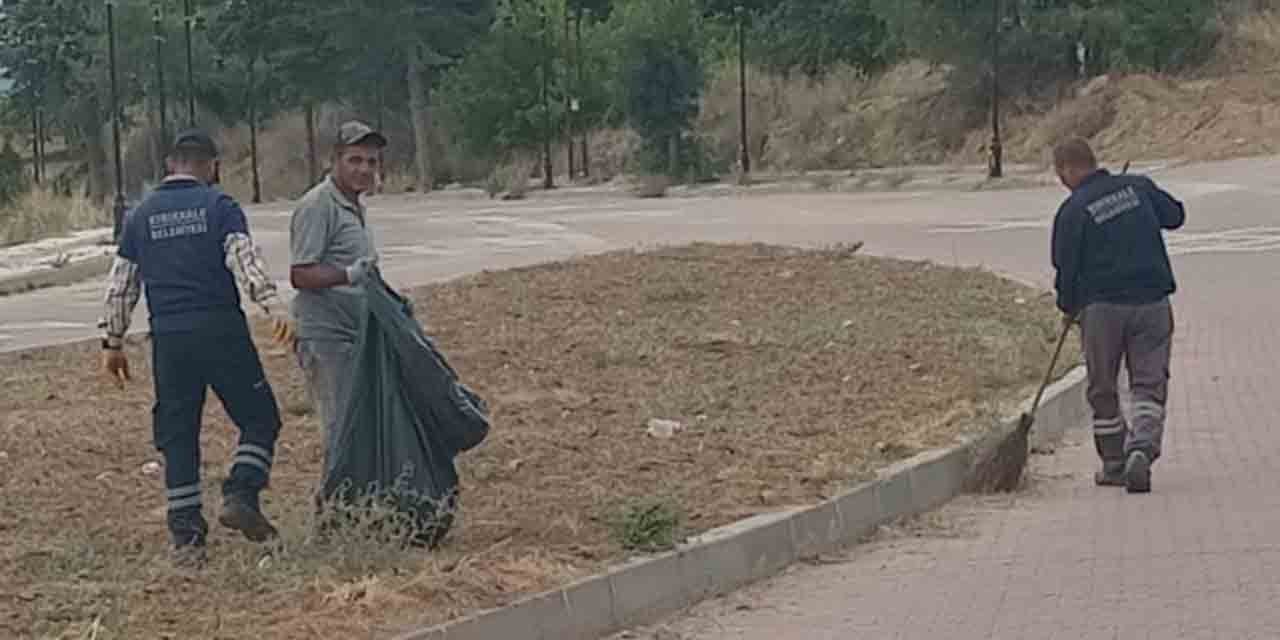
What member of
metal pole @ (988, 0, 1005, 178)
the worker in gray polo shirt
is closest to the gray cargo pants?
the worker in gray polo shirt

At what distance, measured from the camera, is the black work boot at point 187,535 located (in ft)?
27.0

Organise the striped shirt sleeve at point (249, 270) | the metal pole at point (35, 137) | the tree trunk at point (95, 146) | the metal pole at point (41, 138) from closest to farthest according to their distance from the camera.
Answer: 1. the striped shirt sleeve at point (249, 270)
2. the metal pole at point (35, 137)
3. the metal pole at point (41, 138)
4. the tree trunk at point (95, 146)

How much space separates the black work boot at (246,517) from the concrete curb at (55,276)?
2011 centimetres

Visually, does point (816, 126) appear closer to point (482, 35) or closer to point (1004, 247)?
point (482, 35)

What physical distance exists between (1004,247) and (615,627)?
22578 millimetres

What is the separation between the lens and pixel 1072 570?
8.91 meters

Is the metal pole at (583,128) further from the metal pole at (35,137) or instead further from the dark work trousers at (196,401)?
the dark work trousers at (196,401)

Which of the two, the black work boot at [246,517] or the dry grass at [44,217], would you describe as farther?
the dry grass at [44,217]

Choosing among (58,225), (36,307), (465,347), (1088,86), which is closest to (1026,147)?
(1088,86)

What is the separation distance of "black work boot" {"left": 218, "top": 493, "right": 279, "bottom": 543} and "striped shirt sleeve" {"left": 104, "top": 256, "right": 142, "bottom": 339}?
83 centimetres

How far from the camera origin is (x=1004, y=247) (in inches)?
1169

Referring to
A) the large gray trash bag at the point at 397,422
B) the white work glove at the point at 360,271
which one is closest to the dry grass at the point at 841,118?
the white work glove at the point at 360,271

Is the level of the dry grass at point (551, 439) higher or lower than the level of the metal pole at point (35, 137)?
lower

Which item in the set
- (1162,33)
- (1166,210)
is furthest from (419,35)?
(1166,210)
